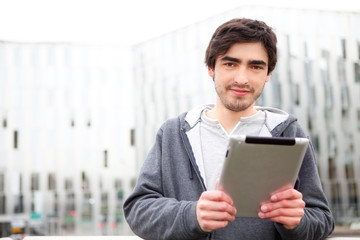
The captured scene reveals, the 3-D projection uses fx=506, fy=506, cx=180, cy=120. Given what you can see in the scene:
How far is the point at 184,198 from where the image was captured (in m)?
1.92

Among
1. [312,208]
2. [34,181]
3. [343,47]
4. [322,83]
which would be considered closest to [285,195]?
[312,208]

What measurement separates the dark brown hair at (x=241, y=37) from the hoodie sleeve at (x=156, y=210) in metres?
0.44

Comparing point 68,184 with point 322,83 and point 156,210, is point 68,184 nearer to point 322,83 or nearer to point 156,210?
point 322,83

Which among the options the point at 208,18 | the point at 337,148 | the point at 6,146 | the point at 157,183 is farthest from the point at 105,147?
the point at 157,183

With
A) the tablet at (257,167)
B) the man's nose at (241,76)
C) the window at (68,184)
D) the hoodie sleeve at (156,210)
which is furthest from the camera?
the window at (68,184)

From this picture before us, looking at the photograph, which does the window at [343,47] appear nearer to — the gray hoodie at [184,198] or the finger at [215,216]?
the gray hoodie at [184,198]

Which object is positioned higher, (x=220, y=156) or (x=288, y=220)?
(x=220, y=156)

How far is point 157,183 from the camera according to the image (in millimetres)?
1940

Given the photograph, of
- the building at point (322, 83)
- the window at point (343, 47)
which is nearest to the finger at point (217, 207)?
the building at point (322, 83)

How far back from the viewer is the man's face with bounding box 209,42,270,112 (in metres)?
1.90

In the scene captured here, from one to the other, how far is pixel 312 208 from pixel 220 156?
0.40 meters

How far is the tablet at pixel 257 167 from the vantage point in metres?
1.46

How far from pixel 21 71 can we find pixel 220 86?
34.0 m

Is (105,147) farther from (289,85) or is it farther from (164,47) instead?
(289,85)
